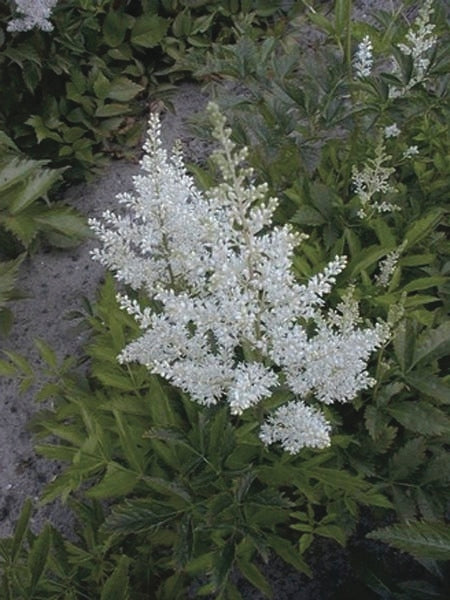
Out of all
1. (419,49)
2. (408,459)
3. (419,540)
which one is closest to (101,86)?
(419,49)

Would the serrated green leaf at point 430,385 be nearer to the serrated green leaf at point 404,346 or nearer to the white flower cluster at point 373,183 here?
the serrated green leaf at point 404,346

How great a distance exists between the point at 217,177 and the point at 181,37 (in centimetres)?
136

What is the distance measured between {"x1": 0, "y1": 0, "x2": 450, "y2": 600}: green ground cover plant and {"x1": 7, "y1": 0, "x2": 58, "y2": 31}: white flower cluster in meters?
0.75

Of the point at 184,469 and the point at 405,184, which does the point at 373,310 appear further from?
the point at 184,469

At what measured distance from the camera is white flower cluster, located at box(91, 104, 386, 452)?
1627mm

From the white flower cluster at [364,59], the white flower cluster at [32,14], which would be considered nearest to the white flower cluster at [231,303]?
the white flower cluster at [364,59]

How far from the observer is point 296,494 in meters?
2.45

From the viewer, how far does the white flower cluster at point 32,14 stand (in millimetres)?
3217

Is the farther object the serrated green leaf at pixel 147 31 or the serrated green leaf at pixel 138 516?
the serrated green leaf at pixel 147 31

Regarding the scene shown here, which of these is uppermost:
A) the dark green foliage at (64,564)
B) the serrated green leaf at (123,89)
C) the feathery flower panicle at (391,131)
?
the feathery flower panicle at (391,131)

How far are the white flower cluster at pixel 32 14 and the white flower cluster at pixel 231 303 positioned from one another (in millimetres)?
1605

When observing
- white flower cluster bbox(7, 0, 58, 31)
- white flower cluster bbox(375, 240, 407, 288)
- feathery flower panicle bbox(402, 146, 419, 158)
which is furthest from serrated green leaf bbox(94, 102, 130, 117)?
white flower cluster bbox(375, 240, 407, 288)

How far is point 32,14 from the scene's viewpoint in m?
3.23

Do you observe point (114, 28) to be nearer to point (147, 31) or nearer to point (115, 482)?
point (147, 31)
